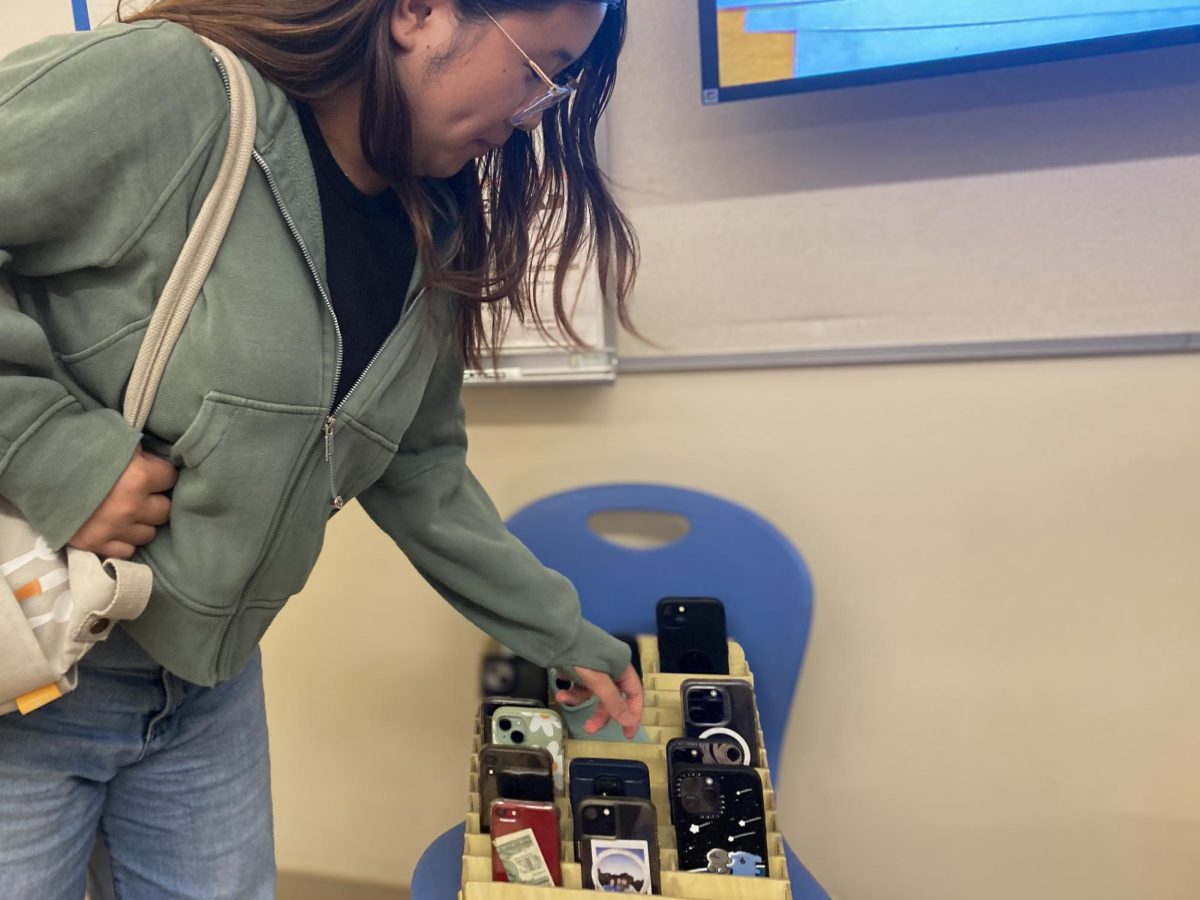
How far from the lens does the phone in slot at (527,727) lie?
761 millimetres

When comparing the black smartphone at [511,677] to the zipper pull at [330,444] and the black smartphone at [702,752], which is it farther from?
the zipper pull at [330,444]

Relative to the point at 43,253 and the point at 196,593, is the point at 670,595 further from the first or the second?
the point at 43,253

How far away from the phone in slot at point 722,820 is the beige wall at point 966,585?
0.33m

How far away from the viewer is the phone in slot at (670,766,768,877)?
25.9 inches

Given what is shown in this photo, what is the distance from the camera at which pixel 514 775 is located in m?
0.69

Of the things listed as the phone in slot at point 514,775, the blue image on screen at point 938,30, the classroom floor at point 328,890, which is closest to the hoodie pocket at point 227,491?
the phone in slot at point 514,775

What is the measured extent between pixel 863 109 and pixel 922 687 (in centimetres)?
68

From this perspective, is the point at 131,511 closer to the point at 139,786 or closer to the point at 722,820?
the point at 139,786

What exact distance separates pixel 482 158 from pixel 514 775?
545mm

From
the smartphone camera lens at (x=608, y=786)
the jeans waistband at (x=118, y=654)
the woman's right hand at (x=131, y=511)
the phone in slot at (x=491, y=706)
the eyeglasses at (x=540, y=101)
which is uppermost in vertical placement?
the eyeglasses at (x=540, y=101)

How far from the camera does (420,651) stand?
3.57ft

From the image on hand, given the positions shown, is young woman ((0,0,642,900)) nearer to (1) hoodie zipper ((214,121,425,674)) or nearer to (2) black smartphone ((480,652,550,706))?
(1) hoodie zipper ((214,121,425,674))

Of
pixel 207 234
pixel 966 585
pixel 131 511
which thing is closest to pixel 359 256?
pixel 207 234

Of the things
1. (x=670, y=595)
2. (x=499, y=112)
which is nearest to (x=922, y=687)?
(x=670, y=595)
